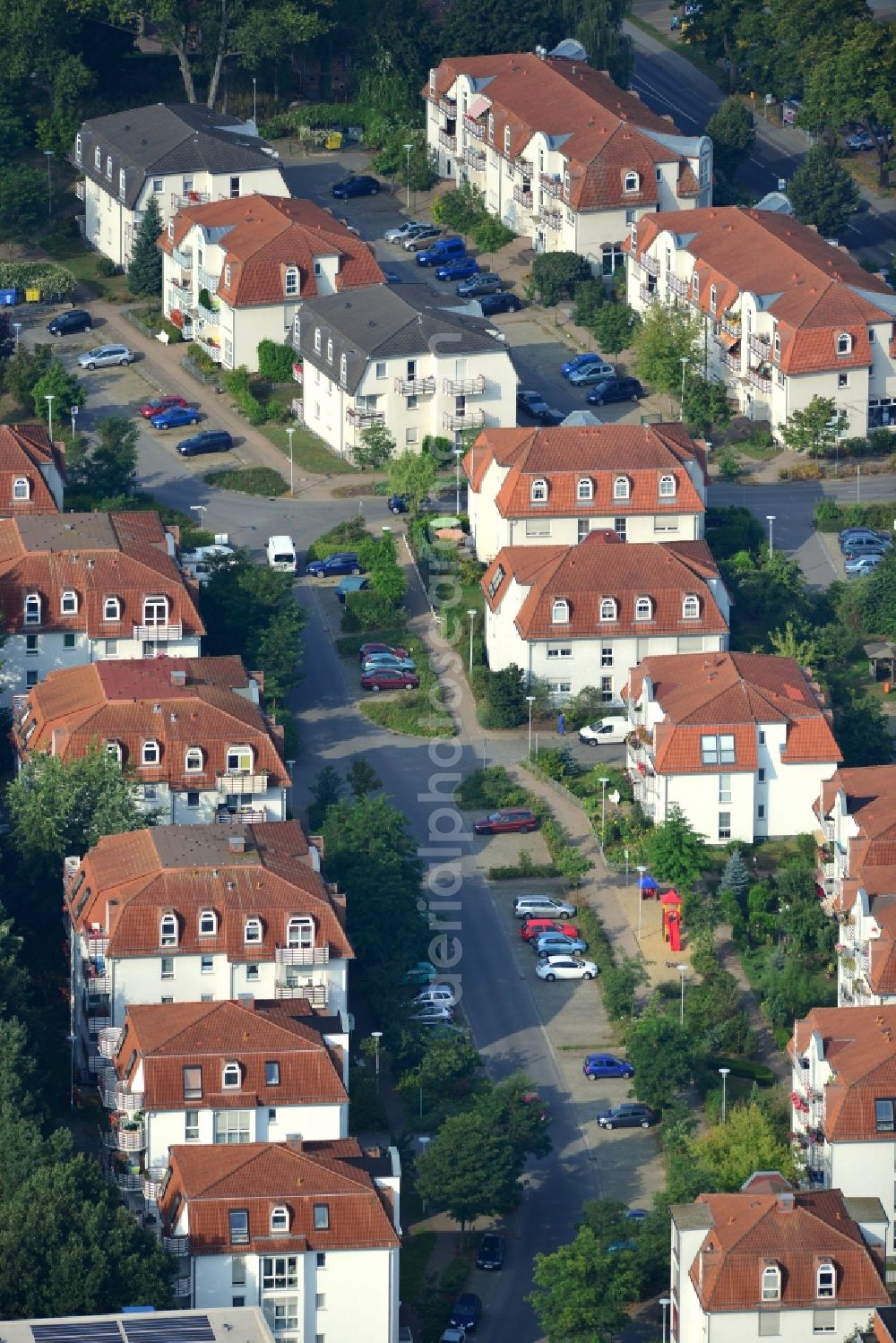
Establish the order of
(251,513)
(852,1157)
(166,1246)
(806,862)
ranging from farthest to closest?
1. (251,513)
2. (806,862)
3. (852,1157)
4. (166,1246)

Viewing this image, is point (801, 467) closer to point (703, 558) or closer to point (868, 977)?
point (703, 558)

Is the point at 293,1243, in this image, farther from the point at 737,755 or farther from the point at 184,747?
the point at 737,755

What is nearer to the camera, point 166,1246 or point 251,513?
point 166,1246

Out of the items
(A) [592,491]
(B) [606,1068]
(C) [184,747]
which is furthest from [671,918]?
(A) [592,491]

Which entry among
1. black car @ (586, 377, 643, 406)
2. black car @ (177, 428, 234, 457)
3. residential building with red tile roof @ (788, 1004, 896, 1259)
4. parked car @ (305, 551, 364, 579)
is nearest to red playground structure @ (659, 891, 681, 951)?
residential building with red tile roof @ (788, 1004, 896, 1259)

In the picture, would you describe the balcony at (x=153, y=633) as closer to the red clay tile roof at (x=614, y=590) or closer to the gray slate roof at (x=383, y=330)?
the red clay tile roof at (x=614, y=590)

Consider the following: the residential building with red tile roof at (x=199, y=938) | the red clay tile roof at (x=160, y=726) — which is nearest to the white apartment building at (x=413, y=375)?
the red clay tile roof at (x=160, y=726)

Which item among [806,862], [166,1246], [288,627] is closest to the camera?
[166,1246]

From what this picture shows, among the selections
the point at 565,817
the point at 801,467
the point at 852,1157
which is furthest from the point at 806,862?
the point at 801,467
